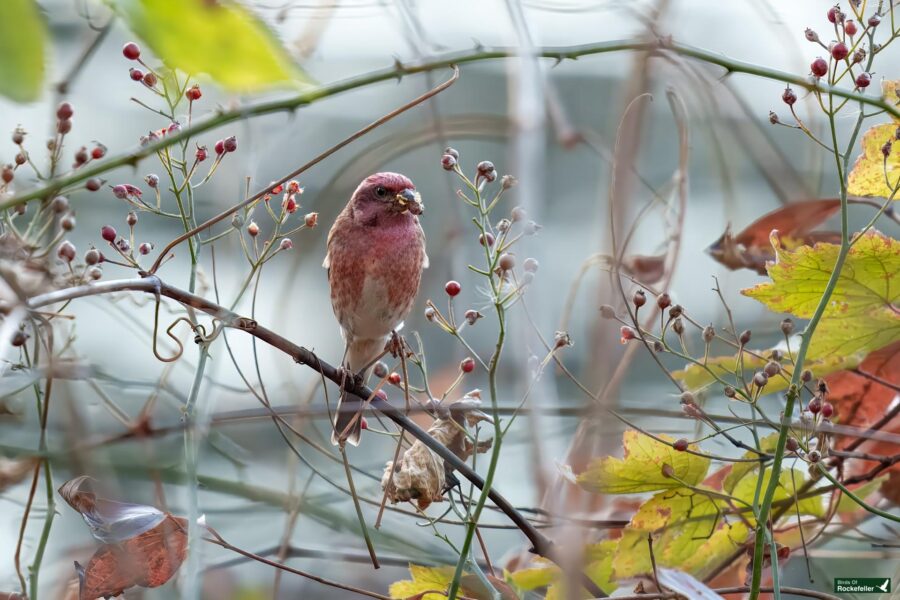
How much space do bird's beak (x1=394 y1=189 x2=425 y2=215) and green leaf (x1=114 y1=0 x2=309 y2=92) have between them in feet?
8.69

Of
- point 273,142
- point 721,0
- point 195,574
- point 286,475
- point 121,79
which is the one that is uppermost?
point 121,79

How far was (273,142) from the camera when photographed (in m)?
1.46

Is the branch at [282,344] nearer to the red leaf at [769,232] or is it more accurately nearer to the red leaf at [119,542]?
the red leaf at [119,542]

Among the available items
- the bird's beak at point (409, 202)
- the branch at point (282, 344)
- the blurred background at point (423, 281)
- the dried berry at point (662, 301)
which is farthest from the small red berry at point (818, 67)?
the bird's beak at point (409, 202)

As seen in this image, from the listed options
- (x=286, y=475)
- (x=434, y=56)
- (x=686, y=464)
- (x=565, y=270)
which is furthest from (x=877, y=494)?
(x=565, y=270)

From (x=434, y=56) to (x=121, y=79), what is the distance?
4.06 meters

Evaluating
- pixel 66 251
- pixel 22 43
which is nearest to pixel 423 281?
pixel 66 251

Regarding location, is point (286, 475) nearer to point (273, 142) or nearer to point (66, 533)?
point (273, 142)

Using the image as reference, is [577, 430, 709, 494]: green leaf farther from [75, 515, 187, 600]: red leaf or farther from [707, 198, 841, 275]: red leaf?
[75, 515, 187, 600]: red leaf

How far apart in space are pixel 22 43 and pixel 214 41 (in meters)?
0.13

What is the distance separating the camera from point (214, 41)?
55 cm

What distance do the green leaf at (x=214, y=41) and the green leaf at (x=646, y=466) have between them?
1.63m

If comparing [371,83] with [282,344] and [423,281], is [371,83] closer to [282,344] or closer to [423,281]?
[282,344]

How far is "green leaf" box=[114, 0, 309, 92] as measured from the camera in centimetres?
54
